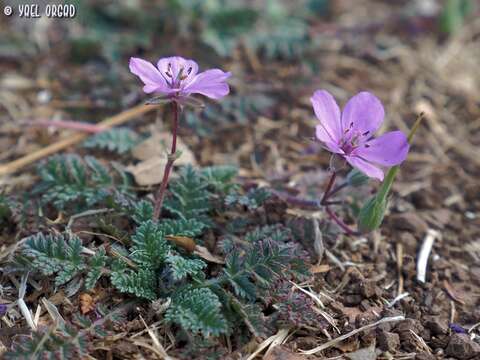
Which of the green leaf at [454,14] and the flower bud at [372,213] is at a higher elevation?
the green leaf at [454,14]

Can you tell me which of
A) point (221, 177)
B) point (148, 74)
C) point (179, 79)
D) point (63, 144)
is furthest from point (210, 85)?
point (63, 144)

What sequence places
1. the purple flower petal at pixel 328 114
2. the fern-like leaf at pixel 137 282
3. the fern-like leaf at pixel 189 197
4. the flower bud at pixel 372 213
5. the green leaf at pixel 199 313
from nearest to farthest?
the green leaf at pixel 199 313 < the fern-like leaf at pixel 137 282 < the purple flower petal at pixel 328 114 < the flower bud at pixel 372 213 < the fern-like leaf at pixel 189 197

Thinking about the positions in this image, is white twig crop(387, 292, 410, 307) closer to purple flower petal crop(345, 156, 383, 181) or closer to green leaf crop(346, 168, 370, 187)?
green leaf crop(346, 168, 370, 187)

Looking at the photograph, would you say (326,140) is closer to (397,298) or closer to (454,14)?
(397,298)

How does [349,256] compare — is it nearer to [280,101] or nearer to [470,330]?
[470,330]

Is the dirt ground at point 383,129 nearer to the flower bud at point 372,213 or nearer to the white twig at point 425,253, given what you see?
the white twig at point 425,253

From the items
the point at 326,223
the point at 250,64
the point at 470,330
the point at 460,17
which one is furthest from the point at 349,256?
the point at 460,17

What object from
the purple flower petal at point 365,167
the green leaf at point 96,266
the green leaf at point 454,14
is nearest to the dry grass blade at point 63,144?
the green leaf at point 96,266
